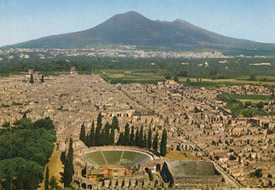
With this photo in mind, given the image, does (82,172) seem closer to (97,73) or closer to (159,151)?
(159,151)

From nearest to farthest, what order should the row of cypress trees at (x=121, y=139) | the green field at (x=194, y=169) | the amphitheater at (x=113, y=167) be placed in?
the amphitheater at (x=113, y=167), the green field at (x=194, y=169), the row of cypress trees at (x=121, y=139)

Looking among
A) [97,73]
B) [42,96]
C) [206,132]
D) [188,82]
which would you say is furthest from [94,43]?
[206,132]

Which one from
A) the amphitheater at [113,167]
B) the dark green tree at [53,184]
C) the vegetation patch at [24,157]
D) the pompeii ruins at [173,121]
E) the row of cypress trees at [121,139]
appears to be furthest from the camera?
the row of cypress trees at [121,139]

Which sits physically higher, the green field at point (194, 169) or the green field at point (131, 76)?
the green field at point (131, 76)

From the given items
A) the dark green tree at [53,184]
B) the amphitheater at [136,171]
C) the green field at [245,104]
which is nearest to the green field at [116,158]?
the amphitheater at [136,171]

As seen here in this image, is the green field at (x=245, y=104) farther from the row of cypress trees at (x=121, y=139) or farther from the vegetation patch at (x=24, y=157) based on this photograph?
the vegetation patch at (x=24, y=157)

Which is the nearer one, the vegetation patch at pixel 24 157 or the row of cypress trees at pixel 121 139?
the vegetation patch at pixel 24 157

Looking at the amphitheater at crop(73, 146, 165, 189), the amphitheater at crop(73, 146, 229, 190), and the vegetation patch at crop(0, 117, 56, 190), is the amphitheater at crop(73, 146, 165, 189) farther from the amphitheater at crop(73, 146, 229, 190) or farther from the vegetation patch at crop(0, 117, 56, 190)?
the vegetation patch at crop(0, 117, 56, 190)
